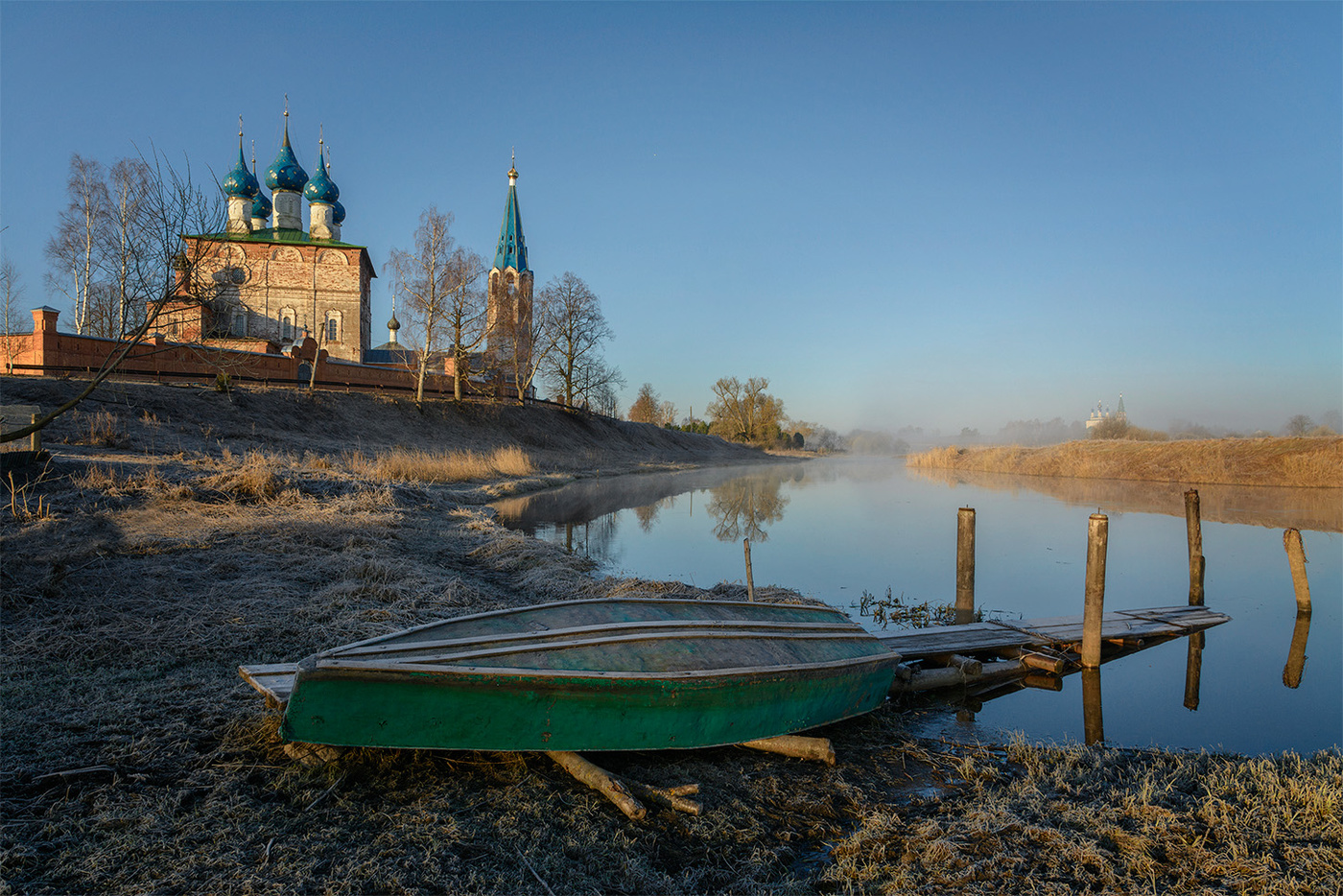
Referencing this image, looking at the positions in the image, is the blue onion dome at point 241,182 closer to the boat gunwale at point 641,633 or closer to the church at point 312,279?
the church at point 312,279

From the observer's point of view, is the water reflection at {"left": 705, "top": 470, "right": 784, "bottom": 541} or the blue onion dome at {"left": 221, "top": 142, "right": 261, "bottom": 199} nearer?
the water reflection at {"left": 705, "top": 470, "right": 784, "bottom": 541}

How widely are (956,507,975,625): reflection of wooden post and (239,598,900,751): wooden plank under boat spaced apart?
3.68m

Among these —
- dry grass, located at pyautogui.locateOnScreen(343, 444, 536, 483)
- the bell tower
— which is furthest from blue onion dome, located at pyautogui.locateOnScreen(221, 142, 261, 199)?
dry grass, located at pyautogui.locateOnScreen(343, 444, 536, 483)

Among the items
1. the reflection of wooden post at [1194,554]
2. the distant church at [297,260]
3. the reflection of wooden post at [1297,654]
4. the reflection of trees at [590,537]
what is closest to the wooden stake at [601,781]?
the reflection of wooden post at [1297,654]

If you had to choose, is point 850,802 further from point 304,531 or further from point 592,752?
point 304,531

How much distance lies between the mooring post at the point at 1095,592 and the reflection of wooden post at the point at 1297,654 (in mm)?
2130

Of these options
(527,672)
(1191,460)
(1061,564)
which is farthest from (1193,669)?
(1191,460)

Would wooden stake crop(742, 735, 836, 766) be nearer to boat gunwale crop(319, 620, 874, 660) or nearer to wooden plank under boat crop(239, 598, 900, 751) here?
wooden plank under boat crop(239, 598, 900, 751)

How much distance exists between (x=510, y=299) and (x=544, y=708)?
3904cm

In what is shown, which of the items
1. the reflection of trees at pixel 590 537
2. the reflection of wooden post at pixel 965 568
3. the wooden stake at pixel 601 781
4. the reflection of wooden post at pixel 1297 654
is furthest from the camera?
the reflection of trees at pixel 590 537

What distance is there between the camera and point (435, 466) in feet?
64.4

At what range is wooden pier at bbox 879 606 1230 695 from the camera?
633 cm

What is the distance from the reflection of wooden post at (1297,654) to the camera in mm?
7395

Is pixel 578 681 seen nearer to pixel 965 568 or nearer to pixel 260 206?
pixel 965 568
